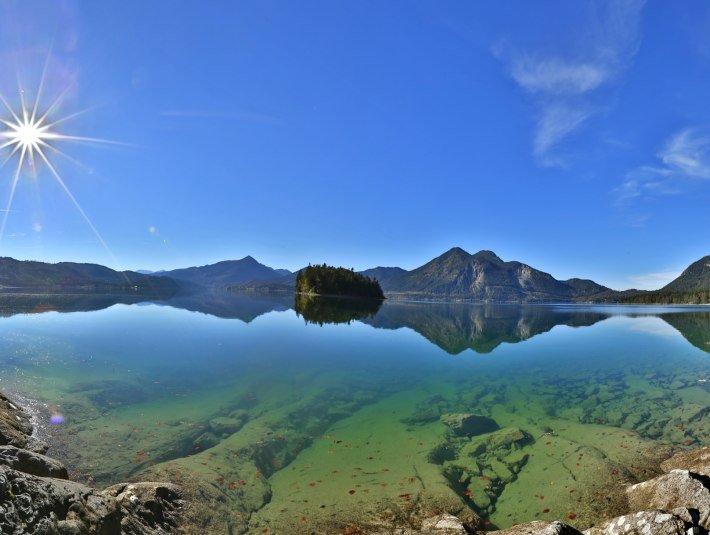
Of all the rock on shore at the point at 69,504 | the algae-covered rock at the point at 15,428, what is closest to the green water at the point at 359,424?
the algae-covered rock at the point at 15,428

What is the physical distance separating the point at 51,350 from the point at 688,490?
4183cm

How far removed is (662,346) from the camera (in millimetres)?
41938

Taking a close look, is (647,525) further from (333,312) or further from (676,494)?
(333,312)

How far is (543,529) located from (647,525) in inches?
81.5

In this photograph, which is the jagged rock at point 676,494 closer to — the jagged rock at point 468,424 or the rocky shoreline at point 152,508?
the rocky shoreline at point 152,508

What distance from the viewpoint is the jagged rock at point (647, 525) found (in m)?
A: 6.98

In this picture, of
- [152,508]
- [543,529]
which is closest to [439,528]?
[543,529]

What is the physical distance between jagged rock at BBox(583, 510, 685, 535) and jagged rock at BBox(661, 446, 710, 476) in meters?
5.21

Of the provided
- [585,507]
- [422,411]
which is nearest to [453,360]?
[422,411]

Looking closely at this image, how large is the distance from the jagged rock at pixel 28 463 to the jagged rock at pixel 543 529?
1038 cm

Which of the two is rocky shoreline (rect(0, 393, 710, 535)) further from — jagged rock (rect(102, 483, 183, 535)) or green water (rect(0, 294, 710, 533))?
green water (rect(0, 294, 710, 533))

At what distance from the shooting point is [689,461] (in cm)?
1180

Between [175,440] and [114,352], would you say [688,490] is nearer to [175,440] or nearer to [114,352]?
[175,440]

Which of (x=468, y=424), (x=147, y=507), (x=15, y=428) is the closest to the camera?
(x=147, y=507)
